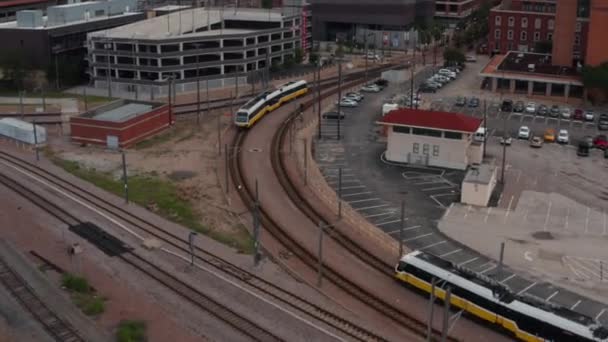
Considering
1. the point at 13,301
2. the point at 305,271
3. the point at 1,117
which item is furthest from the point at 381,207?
the point at 1,117

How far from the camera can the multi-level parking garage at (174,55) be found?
7575cm

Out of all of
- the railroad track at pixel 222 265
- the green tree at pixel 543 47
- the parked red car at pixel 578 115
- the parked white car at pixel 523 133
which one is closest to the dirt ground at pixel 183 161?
the railroad track at pixel 222 265

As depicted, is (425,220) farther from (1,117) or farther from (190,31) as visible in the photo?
(190,31)

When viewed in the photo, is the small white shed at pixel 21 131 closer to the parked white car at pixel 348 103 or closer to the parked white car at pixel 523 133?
the parked white car at pixel 348 103

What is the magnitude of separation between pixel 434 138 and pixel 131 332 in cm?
2702

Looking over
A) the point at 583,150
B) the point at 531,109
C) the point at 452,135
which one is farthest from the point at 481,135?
the point at 531,109

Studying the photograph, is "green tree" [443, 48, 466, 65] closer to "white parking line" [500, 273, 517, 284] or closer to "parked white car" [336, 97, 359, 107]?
"parked white car" [336, 97, 359, 107]

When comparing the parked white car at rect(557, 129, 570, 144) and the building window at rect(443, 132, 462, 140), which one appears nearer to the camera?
the building window at rect(443, 132, 462, 140)

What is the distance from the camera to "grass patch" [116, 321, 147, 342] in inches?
1044

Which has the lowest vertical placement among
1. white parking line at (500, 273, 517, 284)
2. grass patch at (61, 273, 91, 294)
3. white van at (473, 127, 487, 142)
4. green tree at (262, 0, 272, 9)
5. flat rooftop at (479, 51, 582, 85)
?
white parking line at (500, 273, 517, 284)

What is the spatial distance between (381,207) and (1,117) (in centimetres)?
3933

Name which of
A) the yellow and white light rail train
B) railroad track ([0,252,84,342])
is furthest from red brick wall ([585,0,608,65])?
railroad track ([0,252,84,342])

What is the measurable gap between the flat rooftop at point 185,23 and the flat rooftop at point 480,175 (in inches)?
1697

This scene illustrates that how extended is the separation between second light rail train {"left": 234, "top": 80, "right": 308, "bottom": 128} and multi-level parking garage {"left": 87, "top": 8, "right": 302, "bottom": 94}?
7.75 m
